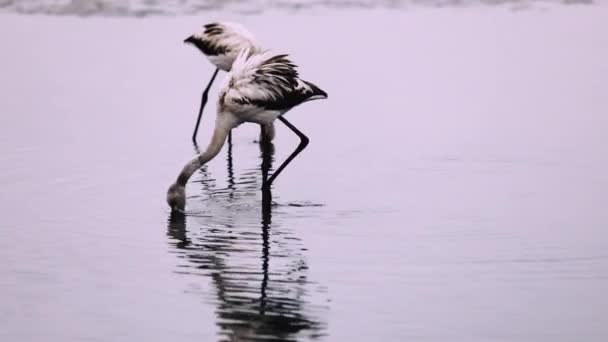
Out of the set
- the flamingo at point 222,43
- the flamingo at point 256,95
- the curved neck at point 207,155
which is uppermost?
the flamingo at point 222,43

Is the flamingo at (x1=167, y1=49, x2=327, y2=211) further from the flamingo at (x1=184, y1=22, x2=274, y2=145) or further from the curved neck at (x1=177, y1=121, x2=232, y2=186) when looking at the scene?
the flamingo at (x1=184, y1=22, x2=274, y2=145)

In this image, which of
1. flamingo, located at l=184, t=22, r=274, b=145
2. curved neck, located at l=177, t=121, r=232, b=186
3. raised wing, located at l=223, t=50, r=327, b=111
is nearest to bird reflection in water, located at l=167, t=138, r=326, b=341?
curved neck, located at l=177, t=121, r=232, b=186

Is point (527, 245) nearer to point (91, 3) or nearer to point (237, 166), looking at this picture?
point (237, 166)

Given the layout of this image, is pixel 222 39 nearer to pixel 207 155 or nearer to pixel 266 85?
pixel 266 85

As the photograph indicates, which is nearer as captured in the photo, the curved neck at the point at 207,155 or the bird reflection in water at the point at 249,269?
the bird reflection in water at the point at 249,269

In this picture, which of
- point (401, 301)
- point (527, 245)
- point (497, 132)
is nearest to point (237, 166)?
point (497, 132)

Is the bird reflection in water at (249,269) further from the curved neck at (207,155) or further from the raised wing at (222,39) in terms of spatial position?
the raised wing at (222,39)

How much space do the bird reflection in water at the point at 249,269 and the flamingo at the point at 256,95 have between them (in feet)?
1.49

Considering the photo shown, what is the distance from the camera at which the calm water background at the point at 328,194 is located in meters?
8.30

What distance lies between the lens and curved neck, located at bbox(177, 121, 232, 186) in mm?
11258

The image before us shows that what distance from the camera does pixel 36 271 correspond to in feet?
30.5

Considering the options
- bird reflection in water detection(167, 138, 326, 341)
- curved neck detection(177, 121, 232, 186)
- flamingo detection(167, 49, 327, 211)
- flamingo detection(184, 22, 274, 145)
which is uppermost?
flamingo detection(184, 22, 274, 145)

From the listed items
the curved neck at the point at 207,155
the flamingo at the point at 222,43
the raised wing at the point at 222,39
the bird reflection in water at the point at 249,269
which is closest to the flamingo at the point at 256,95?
the curved neck at the point at 207,155

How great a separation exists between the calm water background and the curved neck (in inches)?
12.6
